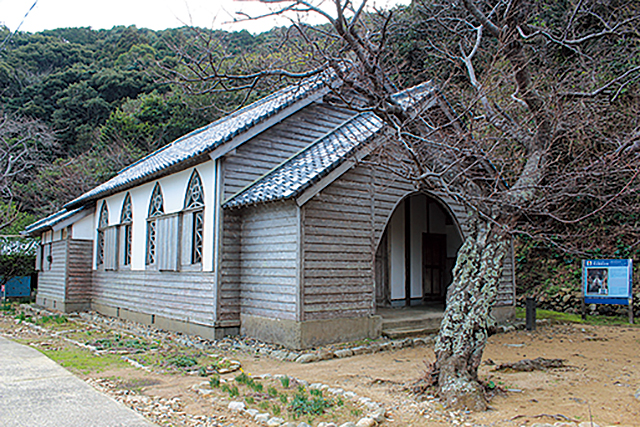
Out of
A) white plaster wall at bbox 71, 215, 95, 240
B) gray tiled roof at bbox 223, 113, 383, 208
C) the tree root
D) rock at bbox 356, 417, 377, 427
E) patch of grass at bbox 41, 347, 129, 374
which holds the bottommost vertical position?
patch of grass at bbox 41, 347, 129, 374

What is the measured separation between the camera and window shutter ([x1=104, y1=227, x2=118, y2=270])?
15.5 meters

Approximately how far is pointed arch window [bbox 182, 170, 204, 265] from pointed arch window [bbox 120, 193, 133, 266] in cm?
414

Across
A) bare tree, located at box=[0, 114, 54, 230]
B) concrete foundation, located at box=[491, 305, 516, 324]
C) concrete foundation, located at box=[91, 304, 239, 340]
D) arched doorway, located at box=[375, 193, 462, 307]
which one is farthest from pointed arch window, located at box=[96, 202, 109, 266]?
concrete foundation, located at box=[491, 305, 516, 324]

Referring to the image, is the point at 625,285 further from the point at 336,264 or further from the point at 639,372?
the point at 336,264

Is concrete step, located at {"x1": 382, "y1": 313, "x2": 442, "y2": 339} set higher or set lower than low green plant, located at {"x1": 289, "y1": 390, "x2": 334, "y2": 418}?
higher

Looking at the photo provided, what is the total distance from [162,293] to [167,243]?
1.40 metres

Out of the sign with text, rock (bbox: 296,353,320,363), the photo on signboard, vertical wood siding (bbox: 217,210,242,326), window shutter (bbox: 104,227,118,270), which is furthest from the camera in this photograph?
window shutter (bbox: 104,227,118,270)

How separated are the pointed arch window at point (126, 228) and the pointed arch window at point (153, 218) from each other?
67.5 inches

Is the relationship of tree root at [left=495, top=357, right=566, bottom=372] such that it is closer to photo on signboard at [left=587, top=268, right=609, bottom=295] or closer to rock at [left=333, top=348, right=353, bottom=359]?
rock at [left=333, top=348, right=353, bottom=359]

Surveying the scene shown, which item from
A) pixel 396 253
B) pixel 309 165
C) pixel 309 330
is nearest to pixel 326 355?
pixel 309 330

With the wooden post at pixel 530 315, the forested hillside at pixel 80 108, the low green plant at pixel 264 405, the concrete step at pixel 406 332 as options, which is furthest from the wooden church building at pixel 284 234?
the forested hillside at pixel 80 108

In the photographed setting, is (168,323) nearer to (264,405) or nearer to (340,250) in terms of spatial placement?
(340,250)

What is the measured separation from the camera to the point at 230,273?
10625mm

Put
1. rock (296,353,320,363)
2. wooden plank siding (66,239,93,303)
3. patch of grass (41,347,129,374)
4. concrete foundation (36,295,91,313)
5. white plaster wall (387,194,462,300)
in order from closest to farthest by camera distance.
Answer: patch of grass (41,347,129,374) < rock (296,353,320,363) < white plaster wall (387,194,462,300) < concrete foundation (36,295,91,313) < wooden plank siding (66,239,93,303)
